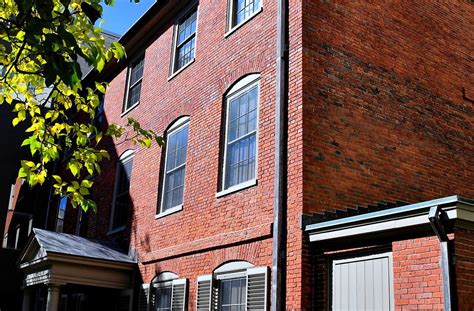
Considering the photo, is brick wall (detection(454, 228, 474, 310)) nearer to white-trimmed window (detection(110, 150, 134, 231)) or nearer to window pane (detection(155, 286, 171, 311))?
window pane (detection(155, 286, 171, 311))

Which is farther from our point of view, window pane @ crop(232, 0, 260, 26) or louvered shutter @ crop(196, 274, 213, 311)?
window pane @ crop(232, 0, 260, 26)

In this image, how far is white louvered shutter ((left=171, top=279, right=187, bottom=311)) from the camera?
1119 cm

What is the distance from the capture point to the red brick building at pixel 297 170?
761 cm

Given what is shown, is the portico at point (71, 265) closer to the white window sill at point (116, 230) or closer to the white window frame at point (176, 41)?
the white window sill at point (116, 230)

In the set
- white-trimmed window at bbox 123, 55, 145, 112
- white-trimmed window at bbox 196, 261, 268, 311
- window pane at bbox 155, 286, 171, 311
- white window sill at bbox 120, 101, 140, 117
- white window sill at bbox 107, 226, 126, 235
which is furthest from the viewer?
white-trimmed window at bbox 123, 55, 145, 112

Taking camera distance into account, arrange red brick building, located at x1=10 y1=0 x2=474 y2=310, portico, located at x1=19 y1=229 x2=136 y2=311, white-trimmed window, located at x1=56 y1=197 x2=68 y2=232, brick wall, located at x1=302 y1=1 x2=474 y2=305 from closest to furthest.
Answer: red brick building, located at x1=10 y1=0 x2=474 y2=310
brick wall, located at x1=302 y1=1 x2=474 y2=305
portico, located at x1=19 y1=229 x2=136 y2=311
white-trimmed window, located at x1=56 y1=197 x2=68 y2=232

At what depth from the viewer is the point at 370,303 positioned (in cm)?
761

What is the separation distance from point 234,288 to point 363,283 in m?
2.85

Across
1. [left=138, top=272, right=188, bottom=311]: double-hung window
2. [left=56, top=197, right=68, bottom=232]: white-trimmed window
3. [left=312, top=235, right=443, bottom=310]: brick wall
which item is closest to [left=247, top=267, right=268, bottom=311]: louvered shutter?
[left=312, top=235, right=443, bottom=310]: brick wall

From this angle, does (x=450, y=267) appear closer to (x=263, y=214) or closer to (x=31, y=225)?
(x=263, y=214)

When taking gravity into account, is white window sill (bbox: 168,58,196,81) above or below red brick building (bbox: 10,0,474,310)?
above

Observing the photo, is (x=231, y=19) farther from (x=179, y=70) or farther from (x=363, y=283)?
(x=363, y=283)

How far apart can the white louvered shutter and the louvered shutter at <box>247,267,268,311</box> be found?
2.19 meters

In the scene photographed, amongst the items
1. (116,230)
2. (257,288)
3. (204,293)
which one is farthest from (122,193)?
(257,288)
